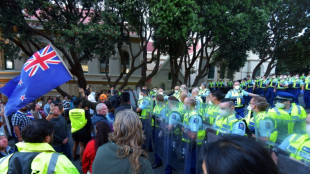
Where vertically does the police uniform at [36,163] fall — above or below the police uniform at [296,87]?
below

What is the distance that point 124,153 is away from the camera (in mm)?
1637

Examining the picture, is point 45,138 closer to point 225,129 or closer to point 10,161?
point 10,161

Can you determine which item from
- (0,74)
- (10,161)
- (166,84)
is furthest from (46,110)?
(166,84)

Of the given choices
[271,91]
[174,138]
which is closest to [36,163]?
[174,138]

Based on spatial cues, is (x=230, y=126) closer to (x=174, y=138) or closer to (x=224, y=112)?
(x=224, y=112)

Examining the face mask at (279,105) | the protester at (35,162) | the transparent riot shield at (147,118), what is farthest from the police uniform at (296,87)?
the protester at (35,162)

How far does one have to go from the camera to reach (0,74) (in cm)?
1630

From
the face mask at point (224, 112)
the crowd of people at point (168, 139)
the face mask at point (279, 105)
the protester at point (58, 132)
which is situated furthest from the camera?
the protester at point (58, 132)

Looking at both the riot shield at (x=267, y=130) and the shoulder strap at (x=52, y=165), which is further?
the riot shield at (x=267, y=130)

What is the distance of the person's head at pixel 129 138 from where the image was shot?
1628mm

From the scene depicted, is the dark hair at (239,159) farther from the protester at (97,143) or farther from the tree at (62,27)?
the tree at (62,27)

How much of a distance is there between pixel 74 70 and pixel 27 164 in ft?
42.9

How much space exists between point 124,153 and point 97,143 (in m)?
1.05

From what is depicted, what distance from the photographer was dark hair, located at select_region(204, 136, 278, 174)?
874 mm
